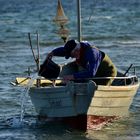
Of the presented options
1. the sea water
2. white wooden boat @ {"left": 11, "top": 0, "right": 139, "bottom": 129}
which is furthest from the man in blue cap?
the sea water

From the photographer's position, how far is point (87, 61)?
1675 cm

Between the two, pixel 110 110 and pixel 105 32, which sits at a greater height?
pixel 110 110

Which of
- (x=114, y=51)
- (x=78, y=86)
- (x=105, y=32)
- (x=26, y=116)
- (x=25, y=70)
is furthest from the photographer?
(x=105, y=32)

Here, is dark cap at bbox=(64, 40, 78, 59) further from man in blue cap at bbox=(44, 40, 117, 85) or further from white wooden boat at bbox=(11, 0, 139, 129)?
white wooden boat at bbox=(11, 0, 139, 129)

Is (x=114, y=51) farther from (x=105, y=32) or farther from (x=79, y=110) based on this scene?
(x=79, y=110)

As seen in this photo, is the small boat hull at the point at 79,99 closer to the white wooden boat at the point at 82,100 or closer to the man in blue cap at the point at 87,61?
the white wooden boat at the point at 82,100

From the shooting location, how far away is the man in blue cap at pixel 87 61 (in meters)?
16.6

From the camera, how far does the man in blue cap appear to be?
54.6 feet

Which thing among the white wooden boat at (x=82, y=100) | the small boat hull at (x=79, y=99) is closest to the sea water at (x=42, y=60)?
the white wooden boat at (x=82, y=100)

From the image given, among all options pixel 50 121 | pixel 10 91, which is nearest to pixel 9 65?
pixel 10 91

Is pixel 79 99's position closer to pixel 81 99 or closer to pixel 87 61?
pixel 81 99

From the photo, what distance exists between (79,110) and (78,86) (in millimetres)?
669

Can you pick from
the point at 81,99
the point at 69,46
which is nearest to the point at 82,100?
the point at 81,99

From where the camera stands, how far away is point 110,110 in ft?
57.6
